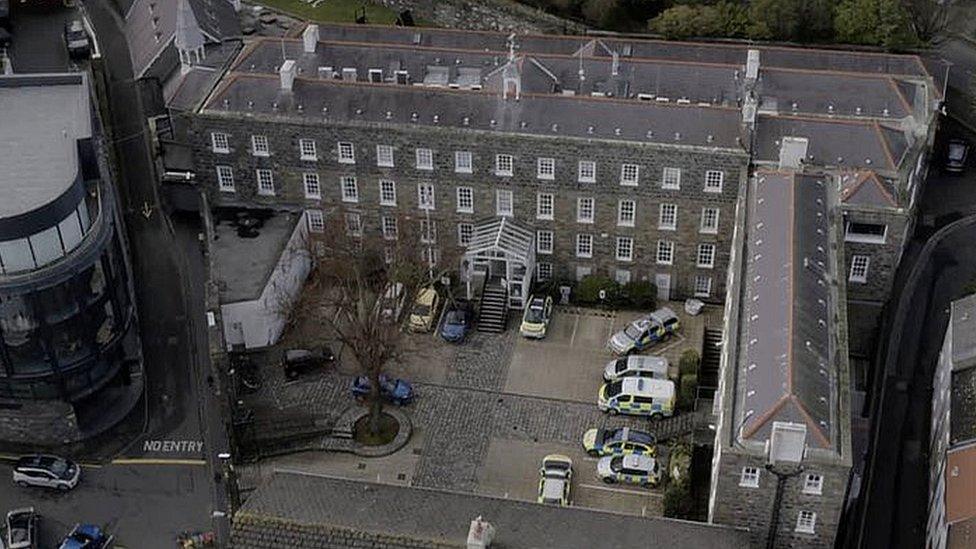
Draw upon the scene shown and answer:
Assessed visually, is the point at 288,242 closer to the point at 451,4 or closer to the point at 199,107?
the point at 199,107

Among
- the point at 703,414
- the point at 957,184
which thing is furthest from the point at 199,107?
the point at 957,184

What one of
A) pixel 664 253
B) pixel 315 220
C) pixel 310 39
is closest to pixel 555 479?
pixel 664 253

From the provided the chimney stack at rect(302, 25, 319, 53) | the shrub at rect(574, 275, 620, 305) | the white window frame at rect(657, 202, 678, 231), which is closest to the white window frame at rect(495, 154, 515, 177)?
the shrub at rect(574, 275, 620, 305)

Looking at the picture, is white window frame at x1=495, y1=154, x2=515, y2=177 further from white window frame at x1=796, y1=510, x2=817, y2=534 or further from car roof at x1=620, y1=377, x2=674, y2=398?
white window frame at x1=796, y1=510, x2=817, y2=534

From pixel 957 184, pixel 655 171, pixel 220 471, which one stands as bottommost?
pixel 220 471


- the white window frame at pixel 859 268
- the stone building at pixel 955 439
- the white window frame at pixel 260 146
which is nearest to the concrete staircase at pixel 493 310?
the white window frame at pixel 260 146

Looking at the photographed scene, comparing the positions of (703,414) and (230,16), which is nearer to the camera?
(703,414)

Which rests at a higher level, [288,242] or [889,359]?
[288,242]
